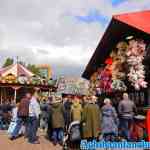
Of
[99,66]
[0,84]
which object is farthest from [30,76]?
[99,66]

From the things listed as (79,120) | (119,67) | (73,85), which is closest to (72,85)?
(73,85)

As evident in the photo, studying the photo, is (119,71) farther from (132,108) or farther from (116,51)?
(132,108)

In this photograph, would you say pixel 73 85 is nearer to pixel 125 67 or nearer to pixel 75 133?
pixel 125 67

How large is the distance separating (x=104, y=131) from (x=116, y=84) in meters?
4.42

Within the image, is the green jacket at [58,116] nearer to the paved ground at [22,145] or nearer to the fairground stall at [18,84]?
the paved ground at [22,145]

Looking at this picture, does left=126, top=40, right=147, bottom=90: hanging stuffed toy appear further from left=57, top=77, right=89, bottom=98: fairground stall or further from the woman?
left=57, top=77, right=89, bottom=98: fairground stall

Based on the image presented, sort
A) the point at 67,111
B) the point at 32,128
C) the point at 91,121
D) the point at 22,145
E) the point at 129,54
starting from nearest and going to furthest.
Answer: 1. the point at 91,121
2. the point at 22,145
3. the point at 129,54
4. the point at 32,128
5. the point at 67,111

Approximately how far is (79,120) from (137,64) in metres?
2.94

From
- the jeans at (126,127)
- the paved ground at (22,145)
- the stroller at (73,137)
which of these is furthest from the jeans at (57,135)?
the jeans at (126,127)

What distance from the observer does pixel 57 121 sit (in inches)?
642

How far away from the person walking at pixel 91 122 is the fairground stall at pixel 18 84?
29312mm

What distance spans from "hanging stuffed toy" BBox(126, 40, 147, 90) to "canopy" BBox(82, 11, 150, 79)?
0.33 metres

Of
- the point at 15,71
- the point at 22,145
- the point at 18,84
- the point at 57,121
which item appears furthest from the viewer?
the point at 15,71

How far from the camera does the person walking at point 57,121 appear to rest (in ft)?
53.6
